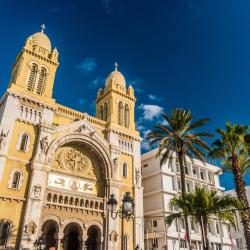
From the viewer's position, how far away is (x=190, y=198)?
88.2 ft

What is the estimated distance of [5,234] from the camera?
26.5 meters

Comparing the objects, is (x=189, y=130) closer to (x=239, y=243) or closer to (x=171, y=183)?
(x=171, y=183)

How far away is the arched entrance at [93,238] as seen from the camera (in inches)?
1299

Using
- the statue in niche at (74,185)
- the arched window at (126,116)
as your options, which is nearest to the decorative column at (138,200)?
the arched window at (126,116)

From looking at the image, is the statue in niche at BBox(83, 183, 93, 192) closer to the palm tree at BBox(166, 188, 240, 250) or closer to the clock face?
the clock face

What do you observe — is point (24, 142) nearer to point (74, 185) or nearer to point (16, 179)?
point (16, 179)

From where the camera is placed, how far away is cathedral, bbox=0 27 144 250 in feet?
93.1

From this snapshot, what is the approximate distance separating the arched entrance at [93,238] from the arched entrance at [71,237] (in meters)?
1.46

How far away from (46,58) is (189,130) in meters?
21.2

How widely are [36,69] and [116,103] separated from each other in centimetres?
1277

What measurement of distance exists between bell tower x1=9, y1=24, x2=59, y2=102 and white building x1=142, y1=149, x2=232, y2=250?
17304 millimetres

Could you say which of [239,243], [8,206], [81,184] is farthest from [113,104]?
[239,243]

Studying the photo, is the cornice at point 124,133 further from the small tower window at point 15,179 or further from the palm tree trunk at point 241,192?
the palm tree trunk at point 241,192

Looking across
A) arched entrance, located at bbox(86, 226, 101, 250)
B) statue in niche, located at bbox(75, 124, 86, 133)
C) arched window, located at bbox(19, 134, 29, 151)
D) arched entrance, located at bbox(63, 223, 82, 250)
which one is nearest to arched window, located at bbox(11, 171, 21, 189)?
arched window, located at bbox(19, 134, 29, 151)
